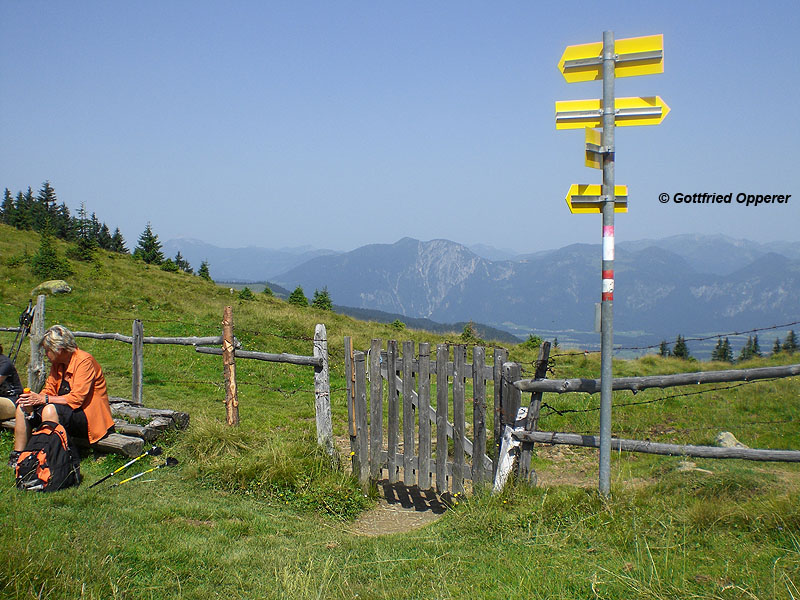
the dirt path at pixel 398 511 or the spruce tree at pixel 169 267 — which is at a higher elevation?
the spruce tree at pixel 169 267

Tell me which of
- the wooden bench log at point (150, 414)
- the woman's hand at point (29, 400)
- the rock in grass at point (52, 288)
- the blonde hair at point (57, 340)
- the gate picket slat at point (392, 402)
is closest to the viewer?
the woman's hand at point (29, 400)

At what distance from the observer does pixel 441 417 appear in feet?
24.5

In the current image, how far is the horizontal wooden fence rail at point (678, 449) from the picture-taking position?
5.32 meters

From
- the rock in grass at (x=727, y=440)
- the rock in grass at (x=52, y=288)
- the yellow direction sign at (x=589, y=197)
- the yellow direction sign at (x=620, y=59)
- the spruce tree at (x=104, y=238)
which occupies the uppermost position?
the spruce tree at (x=104, y=238)

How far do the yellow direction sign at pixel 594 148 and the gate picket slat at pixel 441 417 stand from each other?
2875 mm

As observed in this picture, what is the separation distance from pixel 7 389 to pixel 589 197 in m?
8.09

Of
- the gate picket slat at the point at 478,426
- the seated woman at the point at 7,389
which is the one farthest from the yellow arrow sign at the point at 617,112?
the seated woman at the point at 7,389

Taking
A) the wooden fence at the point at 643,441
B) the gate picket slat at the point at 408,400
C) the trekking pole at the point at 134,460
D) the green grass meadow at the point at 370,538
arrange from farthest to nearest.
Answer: the gate picket slat at the point at 408,400 → the trekking pole at the point at 134,460 → the wooden fence at the point at 643,441 → the green grass meadow at the point at 370,538

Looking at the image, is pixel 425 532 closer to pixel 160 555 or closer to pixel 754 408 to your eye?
pixel 160 555

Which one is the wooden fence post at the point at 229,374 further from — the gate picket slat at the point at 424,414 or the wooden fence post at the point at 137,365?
the gate picket slat at the point at 424,414

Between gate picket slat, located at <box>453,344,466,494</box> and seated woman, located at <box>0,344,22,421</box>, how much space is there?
6084 mm

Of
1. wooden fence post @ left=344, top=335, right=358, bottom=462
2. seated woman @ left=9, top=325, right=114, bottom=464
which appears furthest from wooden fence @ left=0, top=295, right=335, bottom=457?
seated woman @ left=9, top=325, right=114, bottom=464

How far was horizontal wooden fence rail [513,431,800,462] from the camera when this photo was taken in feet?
17.4

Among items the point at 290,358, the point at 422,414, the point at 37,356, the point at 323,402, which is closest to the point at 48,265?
the point at 37,356
